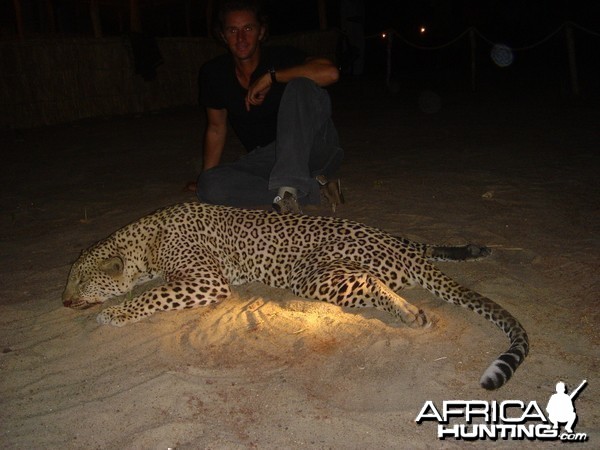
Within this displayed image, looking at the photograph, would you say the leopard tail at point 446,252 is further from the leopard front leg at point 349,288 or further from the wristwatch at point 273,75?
the wristwatch at point 273,75

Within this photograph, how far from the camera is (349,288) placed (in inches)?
137

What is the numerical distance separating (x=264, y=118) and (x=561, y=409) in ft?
11.9

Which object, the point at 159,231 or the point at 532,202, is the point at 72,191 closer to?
the point at 159,231

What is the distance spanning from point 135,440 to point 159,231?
6.12ft

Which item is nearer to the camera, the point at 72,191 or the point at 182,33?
the point at 72,191

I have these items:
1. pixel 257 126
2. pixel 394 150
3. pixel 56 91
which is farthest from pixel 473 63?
pixel 257 126

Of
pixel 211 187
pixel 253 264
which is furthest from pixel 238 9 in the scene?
pixel 253 264

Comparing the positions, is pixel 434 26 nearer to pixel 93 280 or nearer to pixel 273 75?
pixel 273 75

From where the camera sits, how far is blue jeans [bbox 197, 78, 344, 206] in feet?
15.3

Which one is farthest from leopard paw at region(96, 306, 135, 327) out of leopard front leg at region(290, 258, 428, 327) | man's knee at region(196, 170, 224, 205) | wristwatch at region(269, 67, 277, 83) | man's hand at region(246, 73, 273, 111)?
wristwatch at region(269, 67, 277, 83)

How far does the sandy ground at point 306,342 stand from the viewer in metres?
2.53

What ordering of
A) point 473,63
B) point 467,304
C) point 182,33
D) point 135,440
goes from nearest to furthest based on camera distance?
1. point 135,440
2. point 467,304
3. point 473,63
4. point 182,33

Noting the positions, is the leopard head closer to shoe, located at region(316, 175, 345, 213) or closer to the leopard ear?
the leopard ear

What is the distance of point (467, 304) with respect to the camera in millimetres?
3346
